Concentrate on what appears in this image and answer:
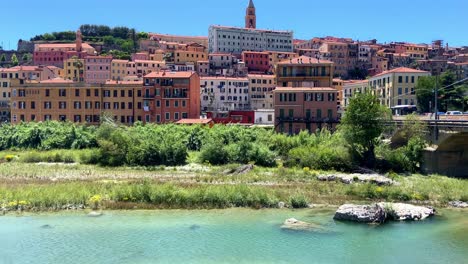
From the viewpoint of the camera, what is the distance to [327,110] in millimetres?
77625

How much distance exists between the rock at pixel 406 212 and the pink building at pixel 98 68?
119 m

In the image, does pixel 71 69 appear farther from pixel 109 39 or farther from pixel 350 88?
pixel 350 88

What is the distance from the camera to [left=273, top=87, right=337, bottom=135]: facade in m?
76.7

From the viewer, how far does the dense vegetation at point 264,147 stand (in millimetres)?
53375

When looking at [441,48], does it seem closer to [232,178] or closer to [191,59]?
[191,59]

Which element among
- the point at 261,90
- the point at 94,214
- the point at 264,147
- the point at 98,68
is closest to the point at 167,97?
the point at 264,147

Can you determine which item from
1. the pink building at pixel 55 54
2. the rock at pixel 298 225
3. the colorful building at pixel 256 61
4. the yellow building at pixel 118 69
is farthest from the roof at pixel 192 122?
the pink building at pixel 55 54

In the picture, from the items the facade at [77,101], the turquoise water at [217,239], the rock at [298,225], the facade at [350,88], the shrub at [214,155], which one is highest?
the facade at [350,88]

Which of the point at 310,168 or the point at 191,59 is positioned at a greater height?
the point at 191,59

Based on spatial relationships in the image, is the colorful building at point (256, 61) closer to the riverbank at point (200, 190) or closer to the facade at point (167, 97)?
the facade at point (167, 97)

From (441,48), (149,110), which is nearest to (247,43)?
(441,48)

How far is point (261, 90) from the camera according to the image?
132m

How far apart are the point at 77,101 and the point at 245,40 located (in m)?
97.5

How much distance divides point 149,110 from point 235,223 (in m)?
60.8
